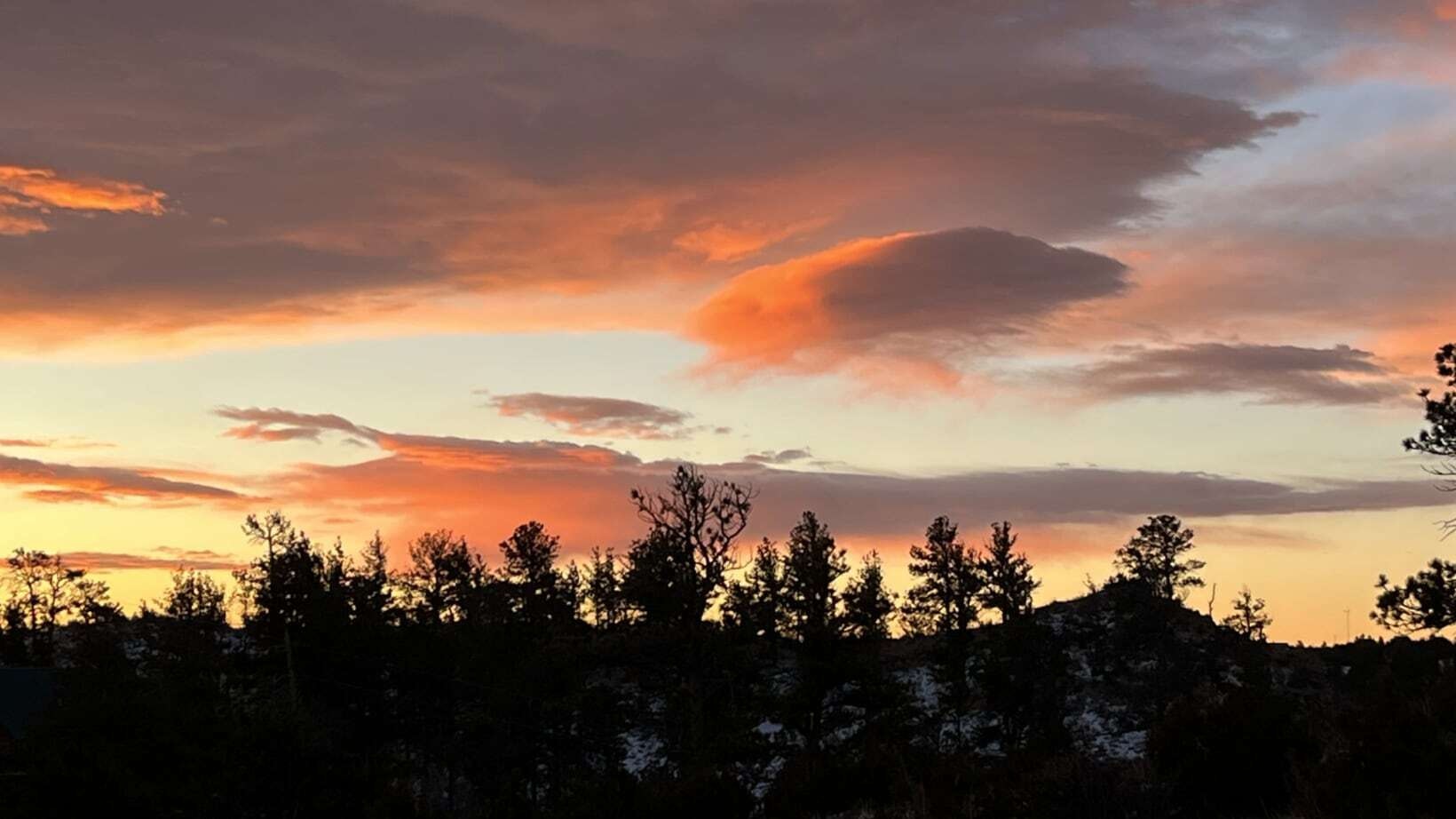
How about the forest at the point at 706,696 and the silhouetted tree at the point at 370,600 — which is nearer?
the forest at the point at 706,696

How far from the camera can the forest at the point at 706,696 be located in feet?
66.7

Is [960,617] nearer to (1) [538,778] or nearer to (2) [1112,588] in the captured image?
(2) [1112,588]

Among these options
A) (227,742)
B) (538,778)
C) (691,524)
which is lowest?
(538,778)

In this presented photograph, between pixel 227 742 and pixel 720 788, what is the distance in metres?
11.9

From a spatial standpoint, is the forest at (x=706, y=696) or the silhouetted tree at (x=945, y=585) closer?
the forest at (x=706, y=696)

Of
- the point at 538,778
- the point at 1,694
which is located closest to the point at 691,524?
the point at 538,778

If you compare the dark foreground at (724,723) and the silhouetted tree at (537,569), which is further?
the silhouetted tree at (537,569)

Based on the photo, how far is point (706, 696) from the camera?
64.8 metres

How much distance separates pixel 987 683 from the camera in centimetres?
6862

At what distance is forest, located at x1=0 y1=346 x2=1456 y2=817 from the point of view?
801 inches

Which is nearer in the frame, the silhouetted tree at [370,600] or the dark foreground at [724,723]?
the dark foreground at [724,723]

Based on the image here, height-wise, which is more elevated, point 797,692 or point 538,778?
point 797,692

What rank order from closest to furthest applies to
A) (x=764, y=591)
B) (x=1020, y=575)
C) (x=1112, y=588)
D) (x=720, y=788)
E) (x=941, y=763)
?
1. (x=941, y=763)
2. (x=720, y=788)
3. (x=764, y=591)
4. (x=1020, y=575)
5. (x=1112, y=588)

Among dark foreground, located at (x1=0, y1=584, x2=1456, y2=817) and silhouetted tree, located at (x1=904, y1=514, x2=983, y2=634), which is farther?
silhouetted tree, located at (x1=904, y1=514, x2=983, y2=634)
